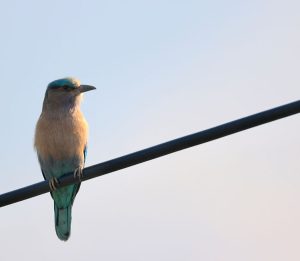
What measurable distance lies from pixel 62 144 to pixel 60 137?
0.10m

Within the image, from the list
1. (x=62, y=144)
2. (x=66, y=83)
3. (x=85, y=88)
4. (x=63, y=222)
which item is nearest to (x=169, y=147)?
(x=62, y=144)

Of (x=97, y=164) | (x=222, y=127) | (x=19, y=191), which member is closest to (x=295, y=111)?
(x=222, y=127)

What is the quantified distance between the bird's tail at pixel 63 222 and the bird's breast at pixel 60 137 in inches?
32.7

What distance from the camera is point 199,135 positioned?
540cm

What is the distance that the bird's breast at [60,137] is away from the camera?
9.47m

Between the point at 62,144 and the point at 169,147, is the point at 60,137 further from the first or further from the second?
the point at 169,147

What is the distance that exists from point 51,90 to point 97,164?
4.70m

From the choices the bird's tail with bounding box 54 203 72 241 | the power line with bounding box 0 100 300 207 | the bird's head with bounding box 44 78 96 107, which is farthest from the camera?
the bird's head with bounding box 44 78 96 107

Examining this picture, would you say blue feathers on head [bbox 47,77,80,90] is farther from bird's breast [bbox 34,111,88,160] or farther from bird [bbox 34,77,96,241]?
bird's breast [bbox 34,111,88,160]

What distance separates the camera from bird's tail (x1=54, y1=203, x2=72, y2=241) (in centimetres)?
982

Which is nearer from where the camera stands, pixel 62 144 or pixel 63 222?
pixel 62 144

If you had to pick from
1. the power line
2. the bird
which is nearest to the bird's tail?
the bird

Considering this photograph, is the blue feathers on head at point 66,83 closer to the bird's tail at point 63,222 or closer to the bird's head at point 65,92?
the bird's head at point 65,92

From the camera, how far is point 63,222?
32.3ft
